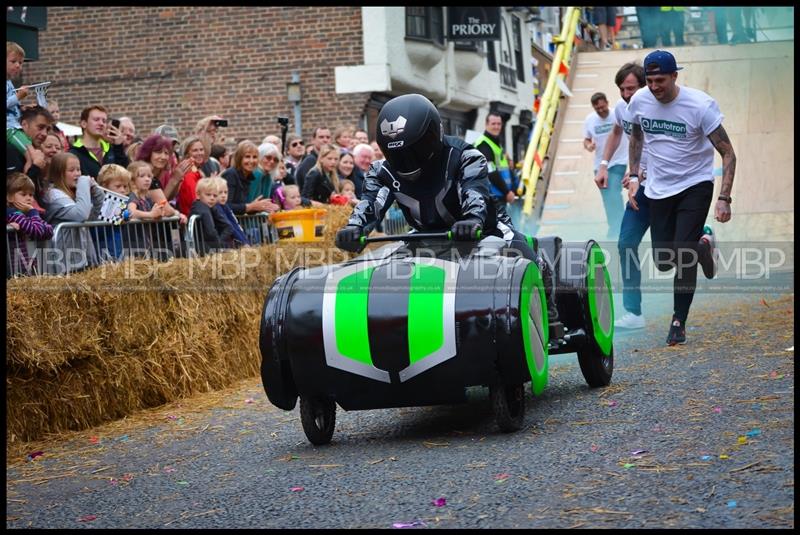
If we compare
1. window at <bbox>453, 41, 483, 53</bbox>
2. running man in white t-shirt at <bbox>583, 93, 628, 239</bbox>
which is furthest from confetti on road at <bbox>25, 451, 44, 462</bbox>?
window at <bbox>453, 41, 483, 53</bbox>

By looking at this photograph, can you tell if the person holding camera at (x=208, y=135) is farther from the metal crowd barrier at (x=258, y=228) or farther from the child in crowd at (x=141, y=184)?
the child in crowd at (x=141, y=184)

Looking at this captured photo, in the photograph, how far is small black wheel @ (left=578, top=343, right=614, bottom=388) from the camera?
752 cm

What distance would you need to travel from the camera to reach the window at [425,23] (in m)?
26.2

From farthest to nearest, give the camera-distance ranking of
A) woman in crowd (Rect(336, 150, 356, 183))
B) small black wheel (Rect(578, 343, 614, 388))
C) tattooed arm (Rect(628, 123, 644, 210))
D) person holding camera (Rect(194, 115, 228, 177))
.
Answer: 1. woman in crowd (Rect(336, 150, 356, 183))
2. person holding camera (Rect(194, 115, 228, 177))
3. tattooed arm (Rect(628, 123, 644, 210))
4. small black wheel (Rect(578, 343, 614, 388))

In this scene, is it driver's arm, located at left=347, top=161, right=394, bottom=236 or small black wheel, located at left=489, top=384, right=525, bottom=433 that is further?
driver's arm, located at left=347, top=161, right=394, bottom=236

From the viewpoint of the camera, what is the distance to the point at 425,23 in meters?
27.1

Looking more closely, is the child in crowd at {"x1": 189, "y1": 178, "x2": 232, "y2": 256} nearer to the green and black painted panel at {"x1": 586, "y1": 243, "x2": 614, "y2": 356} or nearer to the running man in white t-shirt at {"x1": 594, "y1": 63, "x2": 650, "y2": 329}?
the running man in white t-shirt at {"x1": 594, "y1": 63, "x2": 650, "y2": 329}

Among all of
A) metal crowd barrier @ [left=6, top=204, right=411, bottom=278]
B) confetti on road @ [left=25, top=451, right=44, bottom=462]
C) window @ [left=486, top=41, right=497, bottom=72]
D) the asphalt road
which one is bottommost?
confetti on road @ [left=25, top=451, right=44, bottom=462]

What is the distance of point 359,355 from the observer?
6172 mm

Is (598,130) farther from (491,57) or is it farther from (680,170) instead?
(491,57)

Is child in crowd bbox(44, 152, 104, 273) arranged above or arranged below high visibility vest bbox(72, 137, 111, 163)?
below

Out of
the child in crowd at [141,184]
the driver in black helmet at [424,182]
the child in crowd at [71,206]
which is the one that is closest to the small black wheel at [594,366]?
the driver in black helmet at [424,182]

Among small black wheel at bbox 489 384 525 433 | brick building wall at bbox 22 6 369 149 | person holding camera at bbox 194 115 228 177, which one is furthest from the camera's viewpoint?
brick building wall at bbox 22 6 369 149

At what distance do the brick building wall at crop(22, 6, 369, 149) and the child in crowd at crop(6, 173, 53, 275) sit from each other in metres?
15.7
